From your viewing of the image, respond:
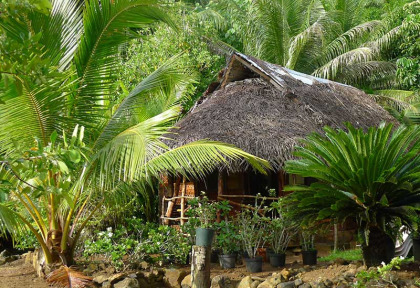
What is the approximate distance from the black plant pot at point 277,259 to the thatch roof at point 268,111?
168cm

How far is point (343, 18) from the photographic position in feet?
69.1

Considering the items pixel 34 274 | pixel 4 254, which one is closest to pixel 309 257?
pixel 34 274

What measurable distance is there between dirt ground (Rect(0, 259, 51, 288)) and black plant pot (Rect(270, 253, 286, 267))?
342 cm

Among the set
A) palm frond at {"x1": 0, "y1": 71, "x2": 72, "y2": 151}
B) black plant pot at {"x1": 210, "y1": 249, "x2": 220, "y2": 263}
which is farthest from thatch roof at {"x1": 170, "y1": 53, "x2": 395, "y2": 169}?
palm frond at {"x1": 0, "y1": 71, "x2": 72, "y2": 151}

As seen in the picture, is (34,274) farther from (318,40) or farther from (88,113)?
(318,40)

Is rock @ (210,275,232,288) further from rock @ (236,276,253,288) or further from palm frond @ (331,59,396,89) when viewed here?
palm frond @ (331,59,396,89)

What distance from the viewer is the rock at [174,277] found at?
8.52 meters

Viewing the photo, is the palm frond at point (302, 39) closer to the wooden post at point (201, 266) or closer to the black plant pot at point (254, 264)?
the black plant pot at point (254, 264)

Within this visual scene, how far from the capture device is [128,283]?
795 cm

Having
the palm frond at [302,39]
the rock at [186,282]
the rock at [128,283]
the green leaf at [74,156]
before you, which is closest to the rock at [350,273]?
the rock at [186,282]

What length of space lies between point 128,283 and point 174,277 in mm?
938

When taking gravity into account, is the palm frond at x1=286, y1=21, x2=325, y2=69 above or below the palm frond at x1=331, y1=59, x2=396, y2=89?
above

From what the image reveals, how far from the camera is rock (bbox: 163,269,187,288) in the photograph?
852cm

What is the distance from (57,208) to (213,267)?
109 inches
